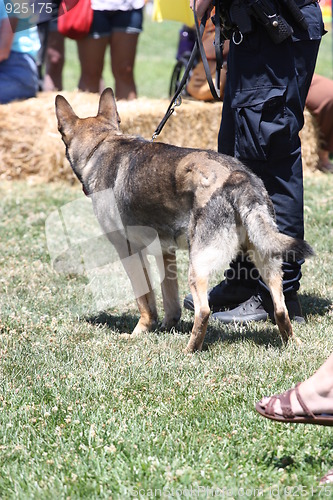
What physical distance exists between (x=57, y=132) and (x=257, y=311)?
4266 millimetres

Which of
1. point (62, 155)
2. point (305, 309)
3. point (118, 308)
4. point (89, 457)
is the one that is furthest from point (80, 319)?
point (62, 155)

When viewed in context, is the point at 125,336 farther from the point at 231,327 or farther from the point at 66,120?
the point at 66,120

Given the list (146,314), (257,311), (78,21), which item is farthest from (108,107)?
(78,21)

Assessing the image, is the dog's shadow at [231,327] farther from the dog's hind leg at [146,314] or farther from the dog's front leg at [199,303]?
the dog's front leg at [199,303]

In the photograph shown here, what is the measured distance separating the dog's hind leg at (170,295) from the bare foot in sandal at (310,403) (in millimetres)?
1903

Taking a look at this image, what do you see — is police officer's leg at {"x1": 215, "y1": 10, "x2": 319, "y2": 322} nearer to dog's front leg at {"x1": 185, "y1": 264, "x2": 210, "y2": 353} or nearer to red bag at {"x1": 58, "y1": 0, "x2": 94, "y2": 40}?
dog's front leg at {"x1": 185, "y1": 264, "x2": 210, "y2": 353}

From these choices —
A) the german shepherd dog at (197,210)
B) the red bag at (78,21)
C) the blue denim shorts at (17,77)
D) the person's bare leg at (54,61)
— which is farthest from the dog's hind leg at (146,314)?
the person's bare leg at (54,61)

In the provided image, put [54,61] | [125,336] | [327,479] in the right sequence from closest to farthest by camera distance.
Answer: [327,479], [125,336], [54,61]

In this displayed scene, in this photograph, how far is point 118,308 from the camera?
5000 millimetres

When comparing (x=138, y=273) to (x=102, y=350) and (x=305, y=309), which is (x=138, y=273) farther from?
(x=305, y=309)

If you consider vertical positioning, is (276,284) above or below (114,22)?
below

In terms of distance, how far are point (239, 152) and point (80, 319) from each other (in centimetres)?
143

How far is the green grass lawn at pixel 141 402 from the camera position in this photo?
8.54ft

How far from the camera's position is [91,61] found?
868 cm
